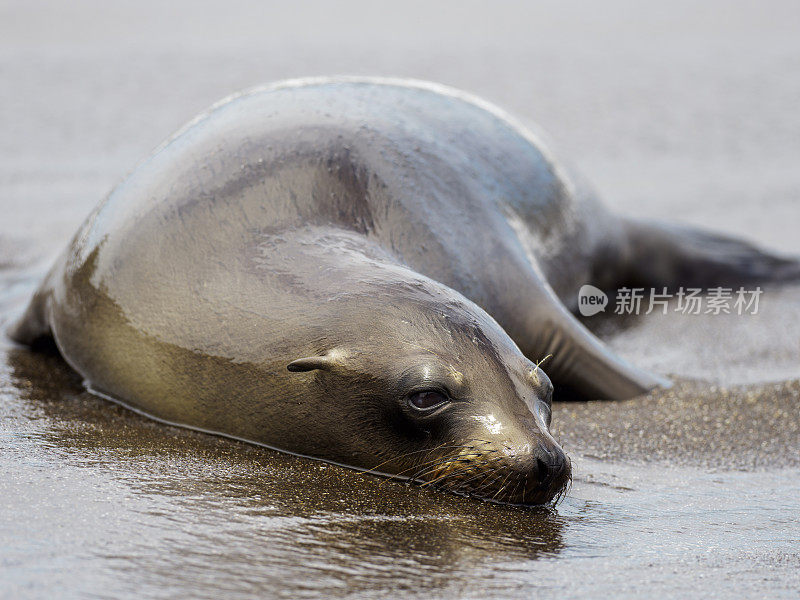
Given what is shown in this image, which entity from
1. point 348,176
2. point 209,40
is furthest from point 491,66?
point 348,176

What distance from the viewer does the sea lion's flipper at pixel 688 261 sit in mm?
6879

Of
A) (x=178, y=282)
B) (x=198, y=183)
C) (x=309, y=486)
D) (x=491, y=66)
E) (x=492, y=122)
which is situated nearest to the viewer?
(x=309, y=486)

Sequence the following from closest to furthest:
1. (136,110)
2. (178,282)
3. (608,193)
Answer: (178,282)
(608,193)
(136,110)

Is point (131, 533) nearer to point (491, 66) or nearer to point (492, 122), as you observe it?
point (492, 122)

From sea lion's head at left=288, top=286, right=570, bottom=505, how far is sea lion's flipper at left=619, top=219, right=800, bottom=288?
3470mm

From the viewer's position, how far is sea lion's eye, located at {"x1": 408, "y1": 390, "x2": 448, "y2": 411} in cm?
337

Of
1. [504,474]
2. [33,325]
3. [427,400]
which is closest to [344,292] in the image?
[427,400]

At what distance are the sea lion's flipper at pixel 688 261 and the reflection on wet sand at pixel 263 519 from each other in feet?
12.3

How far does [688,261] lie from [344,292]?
12.6ft

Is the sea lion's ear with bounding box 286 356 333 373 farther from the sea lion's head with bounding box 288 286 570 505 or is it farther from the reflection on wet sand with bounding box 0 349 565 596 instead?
the reflection on wet sand with bounding box 0 349 565 596

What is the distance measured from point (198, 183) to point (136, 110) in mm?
7374

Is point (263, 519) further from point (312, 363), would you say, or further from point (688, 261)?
point (688, 261)

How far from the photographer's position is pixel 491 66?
1368cm

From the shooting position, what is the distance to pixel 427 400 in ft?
11.1
